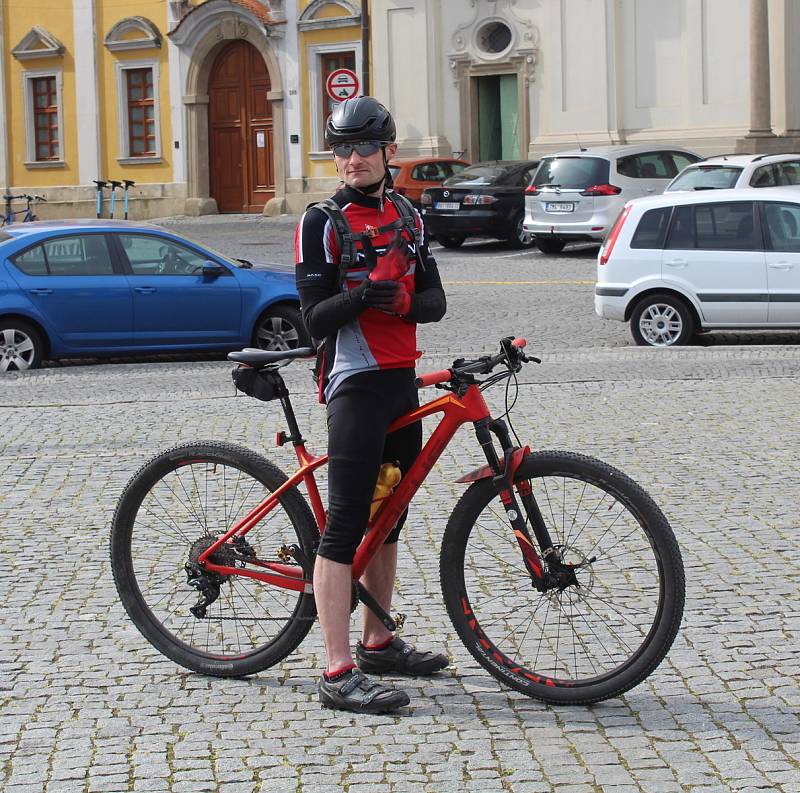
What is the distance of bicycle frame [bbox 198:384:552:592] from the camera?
4.83 meters

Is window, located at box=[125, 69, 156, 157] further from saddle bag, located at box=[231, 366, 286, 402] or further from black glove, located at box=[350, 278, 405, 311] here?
black glove, located at box=[350, 278, 405, 311]

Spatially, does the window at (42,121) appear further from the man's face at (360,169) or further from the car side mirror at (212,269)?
the man's face at (360,169)

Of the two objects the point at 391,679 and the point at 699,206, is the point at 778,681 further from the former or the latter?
the point at 699,206

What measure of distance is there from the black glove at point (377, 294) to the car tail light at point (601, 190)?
20546mm

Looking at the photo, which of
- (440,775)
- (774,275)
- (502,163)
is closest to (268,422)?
(774,275)

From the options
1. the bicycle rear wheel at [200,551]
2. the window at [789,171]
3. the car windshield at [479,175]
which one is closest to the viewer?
the bicycle rear wheel at [200,551]

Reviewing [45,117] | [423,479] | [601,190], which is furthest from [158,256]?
[45,117]

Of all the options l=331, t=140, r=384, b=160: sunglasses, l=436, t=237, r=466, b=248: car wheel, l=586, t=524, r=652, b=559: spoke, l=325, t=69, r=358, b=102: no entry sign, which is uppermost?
l=325, t=69, r=358, b=102: no entry sign

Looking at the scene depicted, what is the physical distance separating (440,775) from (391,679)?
2.89ft

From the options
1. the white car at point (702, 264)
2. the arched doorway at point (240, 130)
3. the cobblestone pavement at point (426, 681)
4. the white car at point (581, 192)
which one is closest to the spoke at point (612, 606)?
the cobblestone pavement at point (426, 681)

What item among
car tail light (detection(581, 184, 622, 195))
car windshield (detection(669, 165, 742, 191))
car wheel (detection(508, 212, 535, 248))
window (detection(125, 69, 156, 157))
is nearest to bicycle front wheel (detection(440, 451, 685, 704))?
car windshield (detection(669, 165, 742, 191))

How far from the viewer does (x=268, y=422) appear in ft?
35.3

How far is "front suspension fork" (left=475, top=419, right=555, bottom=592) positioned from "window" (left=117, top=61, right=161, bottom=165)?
36625 millimetres

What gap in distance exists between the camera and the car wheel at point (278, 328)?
1506cm
